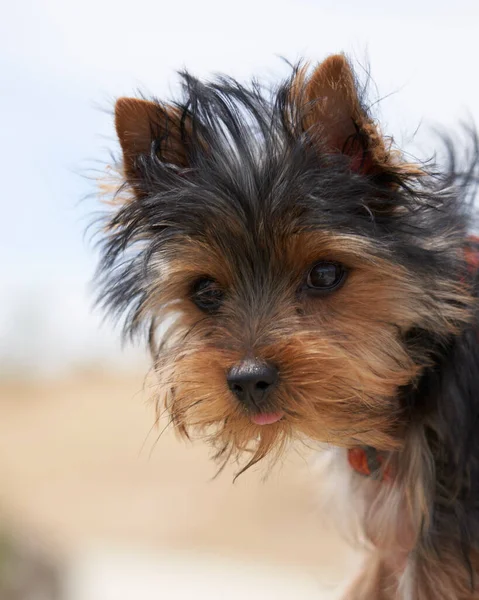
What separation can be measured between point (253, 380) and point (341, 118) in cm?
68

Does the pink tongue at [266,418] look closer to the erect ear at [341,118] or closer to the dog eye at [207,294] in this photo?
the dog eye at [207,294]

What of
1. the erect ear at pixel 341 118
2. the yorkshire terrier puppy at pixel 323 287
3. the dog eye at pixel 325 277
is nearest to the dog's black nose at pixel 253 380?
the yorkshire terrier puppy at pixel 323 287

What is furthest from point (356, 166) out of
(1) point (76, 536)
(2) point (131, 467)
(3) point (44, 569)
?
(2) point (131, 467)

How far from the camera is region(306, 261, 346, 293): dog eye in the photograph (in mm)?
2055

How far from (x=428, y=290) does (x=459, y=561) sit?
74 cm

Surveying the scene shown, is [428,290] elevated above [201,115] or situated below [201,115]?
below

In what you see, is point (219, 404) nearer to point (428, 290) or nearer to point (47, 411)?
point (428, 290)

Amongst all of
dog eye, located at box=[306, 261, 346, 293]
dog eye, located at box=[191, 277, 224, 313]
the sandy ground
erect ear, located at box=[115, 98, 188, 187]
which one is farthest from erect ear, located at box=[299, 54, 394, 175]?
the sandy ground

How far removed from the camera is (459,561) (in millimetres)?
2174

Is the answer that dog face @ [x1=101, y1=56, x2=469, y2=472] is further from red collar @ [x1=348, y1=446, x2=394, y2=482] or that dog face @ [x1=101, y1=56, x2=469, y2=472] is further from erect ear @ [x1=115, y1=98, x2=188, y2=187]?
red collar @ [x1=348, y1=446, x2=394, y2=482]

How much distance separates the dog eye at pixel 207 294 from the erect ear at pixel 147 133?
32cm

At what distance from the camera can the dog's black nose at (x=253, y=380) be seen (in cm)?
194

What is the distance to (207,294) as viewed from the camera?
222cm

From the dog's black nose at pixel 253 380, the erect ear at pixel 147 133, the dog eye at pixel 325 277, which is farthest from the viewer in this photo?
the erect ear at pixel 147 133
